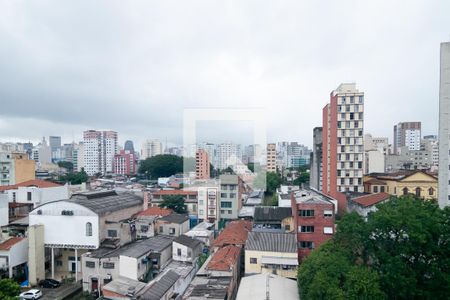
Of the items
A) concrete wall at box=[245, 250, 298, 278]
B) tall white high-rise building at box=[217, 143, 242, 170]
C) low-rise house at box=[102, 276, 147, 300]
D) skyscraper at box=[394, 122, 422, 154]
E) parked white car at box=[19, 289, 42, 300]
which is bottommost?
parked white car at box=[19, 289, 42, 300]

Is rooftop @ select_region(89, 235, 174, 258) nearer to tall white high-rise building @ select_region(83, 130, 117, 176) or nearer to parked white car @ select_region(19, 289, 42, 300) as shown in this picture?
parked white car @ select_region(19, 289, 42, 300)

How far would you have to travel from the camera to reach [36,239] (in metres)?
12.7

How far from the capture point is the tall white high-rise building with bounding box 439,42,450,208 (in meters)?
17.5

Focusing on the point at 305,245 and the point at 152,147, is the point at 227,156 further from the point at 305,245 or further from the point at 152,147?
the point at 152,147

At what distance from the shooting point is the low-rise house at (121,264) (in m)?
11.3

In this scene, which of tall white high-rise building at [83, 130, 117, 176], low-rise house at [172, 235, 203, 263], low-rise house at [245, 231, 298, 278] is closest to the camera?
low-rise house at [245, 231, 298, 278]

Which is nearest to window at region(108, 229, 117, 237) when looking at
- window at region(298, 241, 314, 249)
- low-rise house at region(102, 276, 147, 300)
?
low-rise house at region(102, 276, 147, 300)

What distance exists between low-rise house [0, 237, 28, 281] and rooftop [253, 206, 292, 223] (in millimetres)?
11525

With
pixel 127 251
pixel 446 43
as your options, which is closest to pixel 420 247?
pixel 127 251

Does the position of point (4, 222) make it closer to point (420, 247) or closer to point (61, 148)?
point (420, 247)

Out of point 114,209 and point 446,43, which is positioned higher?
point 446,43

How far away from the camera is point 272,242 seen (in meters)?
11.5

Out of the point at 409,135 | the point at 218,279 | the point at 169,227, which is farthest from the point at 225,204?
the point at 409,135

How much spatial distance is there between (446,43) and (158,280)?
72.1 feet
